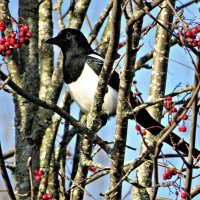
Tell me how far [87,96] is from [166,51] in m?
1.13

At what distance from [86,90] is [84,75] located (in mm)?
142

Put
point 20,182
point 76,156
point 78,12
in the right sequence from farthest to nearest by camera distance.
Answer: point 76,156
point 78,12
point 20,182

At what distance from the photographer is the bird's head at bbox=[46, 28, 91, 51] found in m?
5.71

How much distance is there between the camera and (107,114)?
18.7ft

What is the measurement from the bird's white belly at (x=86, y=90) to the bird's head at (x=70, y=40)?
1.15 feet

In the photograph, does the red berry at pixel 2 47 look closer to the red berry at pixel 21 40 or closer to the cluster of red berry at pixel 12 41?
the cluster of red berry at pixel 12 41

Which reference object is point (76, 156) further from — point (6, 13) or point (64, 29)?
point (6, 13)

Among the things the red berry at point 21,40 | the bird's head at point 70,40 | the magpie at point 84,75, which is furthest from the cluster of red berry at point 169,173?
the bird's head at point 70,40

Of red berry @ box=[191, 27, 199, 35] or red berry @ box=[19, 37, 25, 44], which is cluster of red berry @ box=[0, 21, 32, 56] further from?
red berry @ box=[191, 27, 199, 35]

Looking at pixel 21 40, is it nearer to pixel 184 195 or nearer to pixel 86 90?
pixel 184 195

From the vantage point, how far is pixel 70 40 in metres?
5.88

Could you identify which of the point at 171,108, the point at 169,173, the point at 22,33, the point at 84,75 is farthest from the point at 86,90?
the point at 171,108

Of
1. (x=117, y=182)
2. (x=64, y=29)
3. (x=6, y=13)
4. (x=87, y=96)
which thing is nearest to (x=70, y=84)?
(x=87, y=96)

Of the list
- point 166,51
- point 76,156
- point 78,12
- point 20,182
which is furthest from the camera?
point 76,156
